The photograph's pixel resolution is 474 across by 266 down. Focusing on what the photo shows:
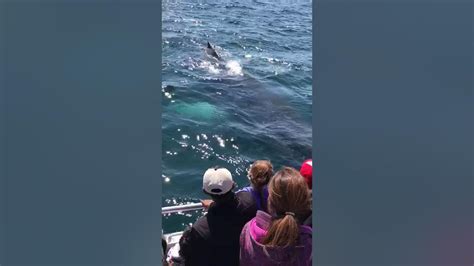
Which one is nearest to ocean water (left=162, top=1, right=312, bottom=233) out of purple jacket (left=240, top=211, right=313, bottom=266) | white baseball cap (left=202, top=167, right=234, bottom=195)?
white baseball cap (left=202, top=167, right=234, bottom=195)

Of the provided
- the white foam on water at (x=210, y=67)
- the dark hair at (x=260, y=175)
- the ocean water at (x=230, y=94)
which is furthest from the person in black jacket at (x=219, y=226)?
the white foam on water at (x=210, y=67)

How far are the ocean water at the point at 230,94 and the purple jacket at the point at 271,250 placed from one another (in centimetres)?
294

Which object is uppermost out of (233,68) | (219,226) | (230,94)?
(219,226)

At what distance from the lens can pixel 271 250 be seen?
1.98 metres

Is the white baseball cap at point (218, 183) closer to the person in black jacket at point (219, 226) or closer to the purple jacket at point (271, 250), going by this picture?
the person in black jacket at point (219, 226)

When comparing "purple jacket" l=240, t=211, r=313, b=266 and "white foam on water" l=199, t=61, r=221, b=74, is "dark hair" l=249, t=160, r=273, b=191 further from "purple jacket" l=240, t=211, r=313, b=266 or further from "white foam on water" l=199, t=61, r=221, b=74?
"white foam on water" l=199, t=61, r=221, b=74

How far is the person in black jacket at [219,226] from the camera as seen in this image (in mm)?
2225

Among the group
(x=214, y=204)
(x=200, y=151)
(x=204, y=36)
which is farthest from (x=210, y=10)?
(x=214, y=204)

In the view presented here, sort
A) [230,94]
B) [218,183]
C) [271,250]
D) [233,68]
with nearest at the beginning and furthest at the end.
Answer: [271,250] < [218,183] < [230,94] < [233,68]

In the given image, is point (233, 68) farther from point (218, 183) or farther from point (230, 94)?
point (218, 183)

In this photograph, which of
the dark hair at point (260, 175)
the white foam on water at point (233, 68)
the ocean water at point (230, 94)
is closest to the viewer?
the dark hair at point (260, 175)

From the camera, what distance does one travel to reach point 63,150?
160cm

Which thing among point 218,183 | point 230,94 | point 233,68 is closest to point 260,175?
point 218,183

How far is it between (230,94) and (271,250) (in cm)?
753
